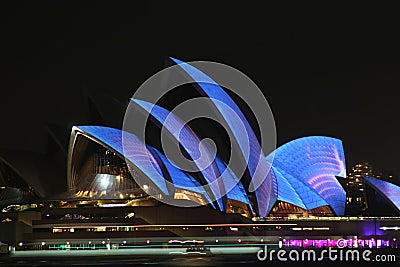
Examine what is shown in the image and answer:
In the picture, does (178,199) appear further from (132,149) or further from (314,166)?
(314,166)

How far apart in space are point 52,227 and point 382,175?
68.6 m

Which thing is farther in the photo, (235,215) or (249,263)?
(235,215)

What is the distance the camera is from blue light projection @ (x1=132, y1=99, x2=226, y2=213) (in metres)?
47.3

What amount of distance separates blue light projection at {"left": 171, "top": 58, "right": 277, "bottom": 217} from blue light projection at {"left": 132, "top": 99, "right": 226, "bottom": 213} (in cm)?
250

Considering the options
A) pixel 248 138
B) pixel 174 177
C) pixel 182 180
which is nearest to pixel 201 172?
→ pixel 182 180

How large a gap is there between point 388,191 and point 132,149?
2021 cm

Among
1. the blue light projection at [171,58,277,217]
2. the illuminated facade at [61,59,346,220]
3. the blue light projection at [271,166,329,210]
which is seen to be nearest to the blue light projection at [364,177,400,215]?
the illuminated facade at [61,59,346,220]

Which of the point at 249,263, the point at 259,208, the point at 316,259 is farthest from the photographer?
the point at 259,208

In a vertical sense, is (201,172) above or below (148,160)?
below

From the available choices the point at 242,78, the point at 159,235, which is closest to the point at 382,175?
the point at 242,78

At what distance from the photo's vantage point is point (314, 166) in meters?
53.0

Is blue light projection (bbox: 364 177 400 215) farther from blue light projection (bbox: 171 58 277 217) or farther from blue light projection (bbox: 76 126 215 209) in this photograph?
blue light projection (bbox: 76 126 215 209)

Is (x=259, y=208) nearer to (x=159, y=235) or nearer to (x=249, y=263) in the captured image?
(x=159, y=235)

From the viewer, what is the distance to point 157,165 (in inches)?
1919
